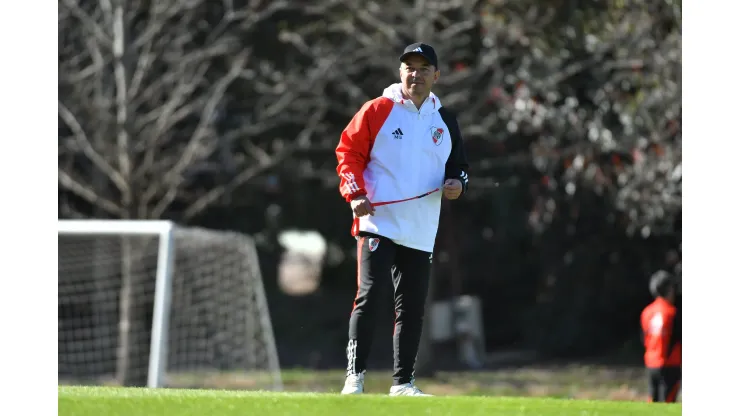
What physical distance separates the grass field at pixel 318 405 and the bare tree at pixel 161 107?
10.9m

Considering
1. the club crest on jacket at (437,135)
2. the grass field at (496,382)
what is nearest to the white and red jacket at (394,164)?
the club crest on jacket at (437,135)

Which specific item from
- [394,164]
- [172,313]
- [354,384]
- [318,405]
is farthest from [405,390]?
[172,313]

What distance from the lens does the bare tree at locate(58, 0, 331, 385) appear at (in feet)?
56.0

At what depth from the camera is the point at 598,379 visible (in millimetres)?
18281

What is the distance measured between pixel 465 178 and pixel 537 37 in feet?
39.0

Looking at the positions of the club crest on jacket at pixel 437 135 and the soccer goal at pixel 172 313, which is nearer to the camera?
the club crest on jacket at pixel 437 135

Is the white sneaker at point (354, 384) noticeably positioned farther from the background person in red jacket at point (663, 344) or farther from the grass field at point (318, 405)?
the background person in red jacket at point (663, 344)

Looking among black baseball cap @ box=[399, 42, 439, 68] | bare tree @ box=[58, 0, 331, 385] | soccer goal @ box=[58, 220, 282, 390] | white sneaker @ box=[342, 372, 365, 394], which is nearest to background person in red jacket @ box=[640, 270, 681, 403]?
white sneaker @ box=[342, 372, 365, 394]

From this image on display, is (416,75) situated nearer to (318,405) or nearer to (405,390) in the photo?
(405,390)

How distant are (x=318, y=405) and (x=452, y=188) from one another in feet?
4.83

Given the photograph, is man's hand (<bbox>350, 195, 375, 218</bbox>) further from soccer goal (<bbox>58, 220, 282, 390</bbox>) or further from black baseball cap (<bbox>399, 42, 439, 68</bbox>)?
soccer goal (<bbox>58, 220, 282, 390</bbox>)

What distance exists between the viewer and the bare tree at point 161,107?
1708 cm
